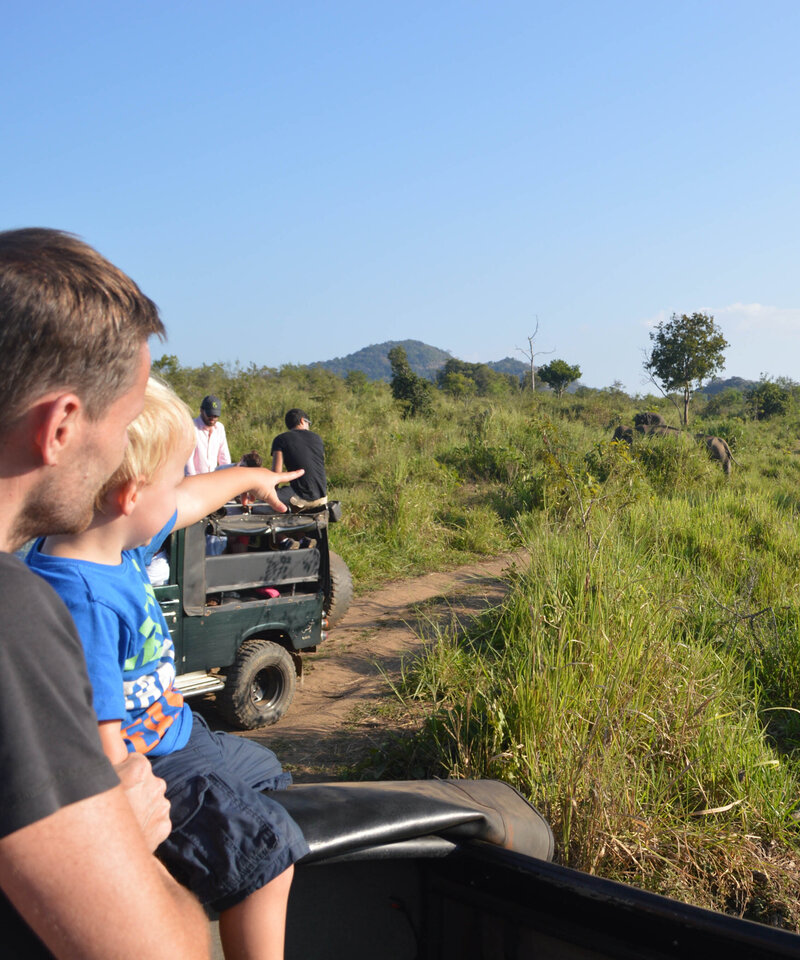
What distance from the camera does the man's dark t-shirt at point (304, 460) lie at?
7582 millimetres

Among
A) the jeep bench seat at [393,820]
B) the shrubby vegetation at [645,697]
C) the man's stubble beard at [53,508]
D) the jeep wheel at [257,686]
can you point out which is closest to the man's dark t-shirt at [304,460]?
the shrubby vegetation at [645,697]

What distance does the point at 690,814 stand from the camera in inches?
118

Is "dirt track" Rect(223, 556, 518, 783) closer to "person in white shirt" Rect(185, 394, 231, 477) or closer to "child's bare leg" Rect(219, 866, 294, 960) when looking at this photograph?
"person in white shirt" Rect(185, 394, 231, 477)

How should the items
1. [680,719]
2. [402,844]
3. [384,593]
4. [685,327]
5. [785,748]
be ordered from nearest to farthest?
[402,844]
[680,719]
[785,748]
[384,593]
[685,327]

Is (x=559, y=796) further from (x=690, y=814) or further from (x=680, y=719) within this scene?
(x=680, y=719)

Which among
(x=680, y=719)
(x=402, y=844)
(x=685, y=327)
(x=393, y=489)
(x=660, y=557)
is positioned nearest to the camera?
(x=402, y=844)

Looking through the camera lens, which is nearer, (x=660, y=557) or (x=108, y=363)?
(x=108, y=363)

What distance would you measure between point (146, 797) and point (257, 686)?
392 centimetres

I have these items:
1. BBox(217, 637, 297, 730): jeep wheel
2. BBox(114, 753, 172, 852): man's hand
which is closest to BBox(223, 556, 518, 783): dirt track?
BBox(217, 637, 297, 730): jeep wheel

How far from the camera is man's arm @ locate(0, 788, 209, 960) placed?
78 cm

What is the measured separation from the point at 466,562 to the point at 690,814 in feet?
22.8

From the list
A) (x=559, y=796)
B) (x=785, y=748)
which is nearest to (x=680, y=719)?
(x=559, y=796)

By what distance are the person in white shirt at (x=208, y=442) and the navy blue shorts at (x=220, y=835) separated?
5.82 metres

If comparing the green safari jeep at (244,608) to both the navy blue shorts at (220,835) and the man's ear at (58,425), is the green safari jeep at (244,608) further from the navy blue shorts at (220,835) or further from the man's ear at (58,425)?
the man's ear at (58,425)
